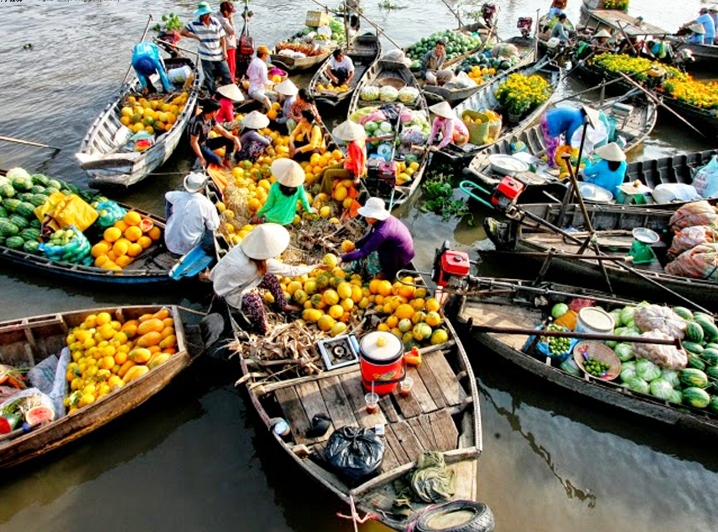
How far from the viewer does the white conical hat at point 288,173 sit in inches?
335

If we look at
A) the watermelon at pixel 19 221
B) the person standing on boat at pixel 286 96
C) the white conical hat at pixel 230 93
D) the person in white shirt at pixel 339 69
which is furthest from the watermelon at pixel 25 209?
the person in white shirt at pixel 339 69

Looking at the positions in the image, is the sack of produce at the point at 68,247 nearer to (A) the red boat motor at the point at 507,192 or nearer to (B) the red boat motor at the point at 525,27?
(A) the red boat motor at the point at 507,192

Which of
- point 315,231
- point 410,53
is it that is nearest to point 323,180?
point 315,231

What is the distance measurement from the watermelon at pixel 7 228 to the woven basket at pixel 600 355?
10188 millimetres

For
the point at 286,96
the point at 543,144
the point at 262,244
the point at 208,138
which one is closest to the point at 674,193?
the point at 543,144

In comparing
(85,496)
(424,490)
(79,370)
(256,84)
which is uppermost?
(256,84)

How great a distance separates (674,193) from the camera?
35.0 feet

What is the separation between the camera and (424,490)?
209 inches

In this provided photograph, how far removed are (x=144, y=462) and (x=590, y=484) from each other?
6247mm

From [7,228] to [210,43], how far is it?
7413 mm

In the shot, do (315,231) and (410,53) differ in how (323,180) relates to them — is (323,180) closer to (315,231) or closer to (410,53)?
(315,231)

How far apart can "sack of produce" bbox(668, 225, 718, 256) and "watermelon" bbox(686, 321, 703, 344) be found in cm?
218

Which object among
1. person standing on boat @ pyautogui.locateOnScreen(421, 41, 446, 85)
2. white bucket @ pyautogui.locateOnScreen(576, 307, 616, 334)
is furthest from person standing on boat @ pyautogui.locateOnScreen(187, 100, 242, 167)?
person standing on boat @ pyautogui.locateOnScreen(421, 41, 446, 85)

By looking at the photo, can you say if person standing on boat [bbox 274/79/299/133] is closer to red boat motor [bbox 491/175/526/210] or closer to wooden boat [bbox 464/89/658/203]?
wooden boat [bbox 464/89/658/203]
